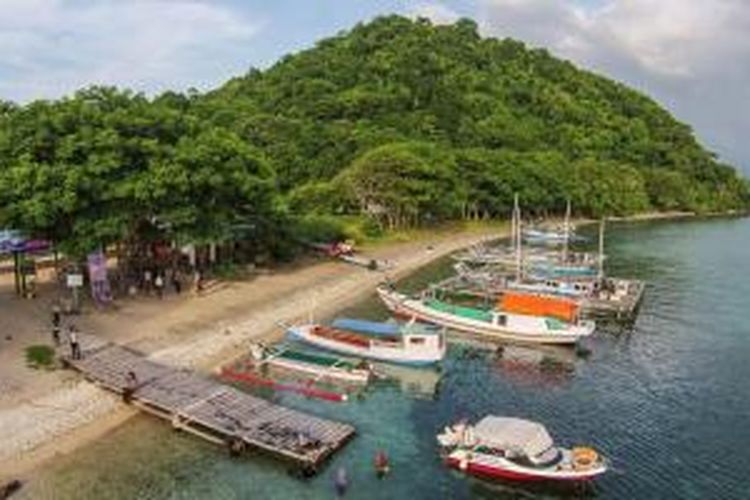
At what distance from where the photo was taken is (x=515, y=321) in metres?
70.4

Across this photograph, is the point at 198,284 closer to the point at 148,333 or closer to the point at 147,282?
the point at 147,282

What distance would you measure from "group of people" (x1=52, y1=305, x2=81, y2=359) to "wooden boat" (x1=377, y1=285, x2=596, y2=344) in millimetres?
28549

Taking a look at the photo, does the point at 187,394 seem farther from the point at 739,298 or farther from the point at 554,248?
the point at 554,248

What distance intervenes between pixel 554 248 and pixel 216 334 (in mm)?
77364

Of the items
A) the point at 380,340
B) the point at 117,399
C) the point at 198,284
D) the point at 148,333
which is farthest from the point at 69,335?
the point at 380,340

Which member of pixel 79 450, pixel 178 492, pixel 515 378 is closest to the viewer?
pixel 178 492

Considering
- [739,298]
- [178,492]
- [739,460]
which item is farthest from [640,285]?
[178,492]

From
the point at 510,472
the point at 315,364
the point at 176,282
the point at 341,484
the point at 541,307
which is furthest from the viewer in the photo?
the point at 176,282

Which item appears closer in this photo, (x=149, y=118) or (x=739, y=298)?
(x=149, y=118)

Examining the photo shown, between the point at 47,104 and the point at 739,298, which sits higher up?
the point at 47,104

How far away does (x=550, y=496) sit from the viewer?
4181cm

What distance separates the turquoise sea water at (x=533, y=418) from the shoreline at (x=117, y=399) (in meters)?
1.34

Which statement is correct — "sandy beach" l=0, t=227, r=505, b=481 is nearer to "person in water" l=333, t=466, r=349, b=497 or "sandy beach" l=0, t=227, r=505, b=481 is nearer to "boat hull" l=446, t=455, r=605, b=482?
"person in water" l=333, t=466, r=349, b=497

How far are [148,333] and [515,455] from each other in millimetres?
29815
